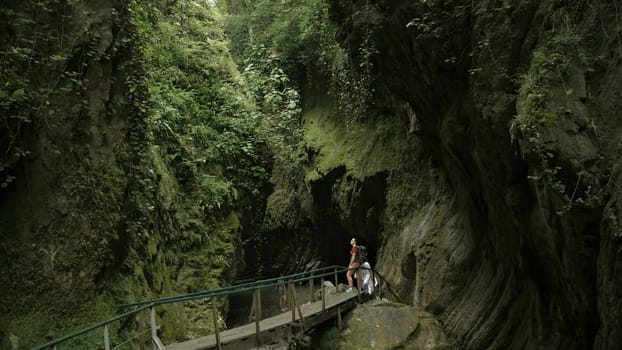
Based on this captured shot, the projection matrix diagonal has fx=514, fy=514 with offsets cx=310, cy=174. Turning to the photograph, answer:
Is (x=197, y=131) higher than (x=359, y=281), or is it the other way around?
(x=197, y=131)

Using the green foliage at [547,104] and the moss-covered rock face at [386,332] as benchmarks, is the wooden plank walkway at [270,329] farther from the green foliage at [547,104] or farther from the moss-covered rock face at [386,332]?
the green foliage at [547,104]

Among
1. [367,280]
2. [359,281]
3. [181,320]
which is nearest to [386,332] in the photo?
[359,281]

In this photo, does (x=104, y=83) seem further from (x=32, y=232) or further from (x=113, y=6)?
(x=32, y=232)

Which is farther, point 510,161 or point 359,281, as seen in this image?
point 359,281

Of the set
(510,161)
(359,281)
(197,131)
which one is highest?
(197,131)

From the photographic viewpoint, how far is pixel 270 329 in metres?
8.45

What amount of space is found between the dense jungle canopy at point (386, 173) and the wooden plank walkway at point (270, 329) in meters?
0.65

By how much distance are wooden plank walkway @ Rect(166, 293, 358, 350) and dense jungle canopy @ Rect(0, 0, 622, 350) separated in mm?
646

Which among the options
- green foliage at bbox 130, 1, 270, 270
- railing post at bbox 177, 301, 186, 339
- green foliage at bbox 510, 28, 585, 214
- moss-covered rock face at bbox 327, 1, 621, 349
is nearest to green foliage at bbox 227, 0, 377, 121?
moss-covered rock face at bbox 327, 1, 621, 349

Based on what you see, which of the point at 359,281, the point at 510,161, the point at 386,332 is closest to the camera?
the point at 510,161

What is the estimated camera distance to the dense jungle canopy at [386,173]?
6.02 metres

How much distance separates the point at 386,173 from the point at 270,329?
7.49 metres

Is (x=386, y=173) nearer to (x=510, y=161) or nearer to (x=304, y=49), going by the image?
(x=510, y=161)

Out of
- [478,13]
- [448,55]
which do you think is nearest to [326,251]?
[448,55]
